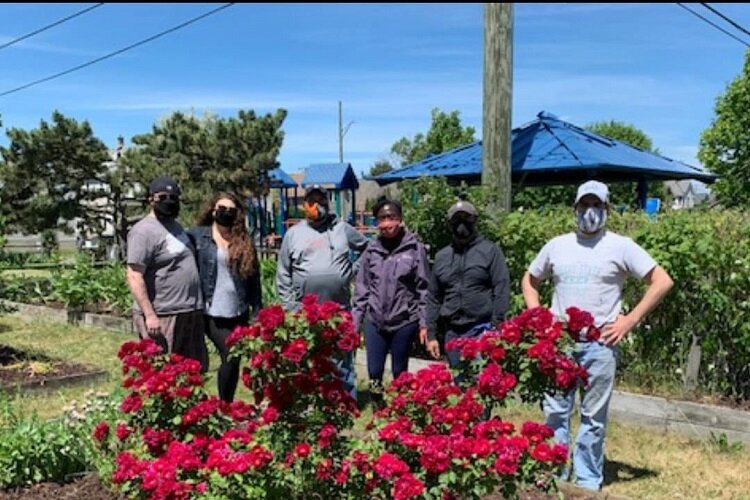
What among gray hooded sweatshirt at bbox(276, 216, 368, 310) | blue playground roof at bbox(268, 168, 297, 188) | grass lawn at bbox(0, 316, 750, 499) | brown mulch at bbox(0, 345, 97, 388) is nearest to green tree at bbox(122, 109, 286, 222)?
blue playground roof at bbox(268, 168, 297, 188)

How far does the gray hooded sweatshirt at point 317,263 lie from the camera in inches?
206

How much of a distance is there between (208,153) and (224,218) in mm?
17490

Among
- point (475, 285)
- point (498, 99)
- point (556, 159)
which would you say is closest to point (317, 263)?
point (475, 285)

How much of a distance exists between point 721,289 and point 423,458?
3574 mm

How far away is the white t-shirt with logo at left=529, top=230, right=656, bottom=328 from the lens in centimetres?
399

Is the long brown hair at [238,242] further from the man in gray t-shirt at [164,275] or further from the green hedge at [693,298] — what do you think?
the green hedge at [693,298]

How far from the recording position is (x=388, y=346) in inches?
214

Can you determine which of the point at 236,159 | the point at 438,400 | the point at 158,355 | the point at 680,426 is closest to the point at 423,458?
the point at 438,400

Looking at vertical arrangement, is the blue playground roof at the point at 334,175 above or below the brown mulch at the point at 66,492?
above

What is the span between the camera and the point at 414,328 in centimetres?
530

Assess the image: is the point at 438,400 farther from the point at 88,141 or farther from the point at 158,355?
the point at 88,141

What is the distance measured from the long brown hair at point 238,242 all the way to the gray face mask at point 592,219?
216 centimetres

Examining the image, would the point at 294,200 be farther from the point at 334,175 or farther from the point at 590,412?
the point at 590,412

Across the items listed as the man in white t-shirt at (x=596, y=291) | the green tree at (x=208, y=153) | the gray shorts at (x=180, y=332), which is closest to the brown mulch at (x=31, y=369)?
the gray shorts at (x=180, y=332)
